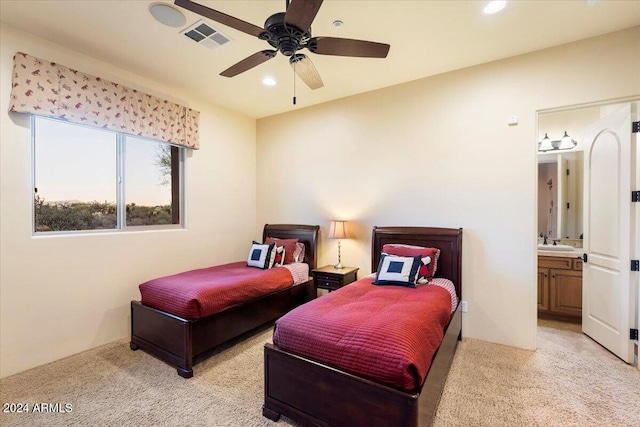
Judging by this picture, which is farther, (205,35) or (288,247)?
(288,247)

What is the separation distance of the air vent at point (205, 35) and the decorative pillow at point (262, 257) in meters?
2.23

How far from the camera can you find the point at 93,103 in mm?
2922

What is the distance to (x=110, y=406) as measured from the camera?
82.3 inches

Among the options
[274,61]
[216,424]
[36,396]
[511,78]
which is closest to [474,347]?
[216,424]

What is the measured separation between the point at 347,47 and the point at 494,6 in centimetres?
125

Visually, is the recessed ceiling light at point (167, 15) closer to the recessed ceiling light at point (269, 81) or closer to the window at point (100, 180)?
the recessed ceiling light at point (269, 81)

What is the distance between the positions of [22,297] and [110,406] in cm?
132

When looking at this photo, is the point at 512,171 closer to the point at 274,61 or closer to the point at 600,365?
the point at 600,365

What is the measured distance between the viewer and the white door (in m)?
2.66

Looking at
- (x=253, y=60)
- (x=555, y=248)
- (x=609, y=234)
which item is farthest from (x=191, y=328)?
(x=555, y=248)

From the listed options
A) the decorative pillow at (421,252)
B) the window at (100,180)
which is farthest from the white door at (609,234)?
the window at (100,180)

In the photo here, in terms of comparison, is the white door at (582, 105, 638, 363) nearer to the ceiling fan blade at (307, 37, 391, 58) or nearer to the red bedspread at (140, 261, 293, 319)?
the ceiling fan blade at (307, 37, 391, 58)

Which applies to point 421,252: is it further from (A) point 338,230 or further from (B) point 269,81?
(B) point 269,81

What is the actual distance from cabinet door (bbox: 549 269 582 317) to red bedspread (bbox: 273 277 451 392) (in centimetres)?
222
